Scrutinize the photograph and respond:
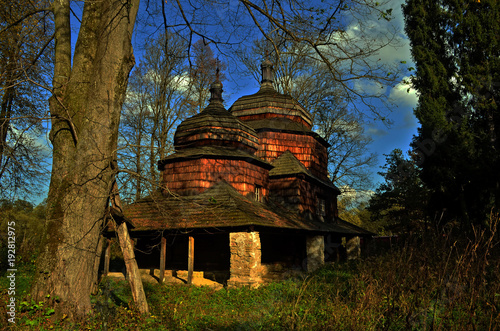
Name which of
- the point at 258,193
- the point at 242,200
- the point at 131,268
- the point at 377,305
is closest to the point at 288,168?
the point at 258,193

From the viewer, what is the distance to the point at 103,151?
5.57 m

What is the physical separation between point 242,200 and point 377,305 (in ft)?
32.7

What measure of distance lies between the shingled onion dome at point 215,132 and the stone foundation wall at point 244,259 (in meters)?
5.71

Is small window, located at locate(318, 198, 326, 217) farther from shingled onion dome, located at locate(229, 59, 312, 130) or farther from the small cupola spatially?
the small cupola

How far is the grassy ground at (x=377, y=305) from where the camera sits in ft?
13.0

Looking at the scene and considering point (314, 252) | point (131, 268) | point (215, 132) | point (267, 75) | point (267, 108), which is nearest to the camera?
point (131, 268)

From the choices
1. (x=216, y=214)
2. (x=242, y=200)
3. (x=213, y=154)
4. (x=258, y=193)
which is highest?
(x=213, y=154)

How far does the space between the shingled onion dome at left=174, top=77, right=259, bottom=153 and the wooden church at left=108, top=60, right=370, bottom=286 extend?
0.15ft

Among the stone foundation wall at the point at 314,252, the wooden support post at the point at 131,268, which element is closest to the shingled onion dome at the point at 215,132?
the stone foundation wall at the point at 314,252

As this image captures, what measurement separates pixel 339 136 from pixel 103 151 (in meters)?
25.5

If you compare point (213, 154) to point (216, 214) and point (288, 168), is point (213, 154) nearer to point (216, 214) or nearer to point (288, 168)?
point (216, 214)

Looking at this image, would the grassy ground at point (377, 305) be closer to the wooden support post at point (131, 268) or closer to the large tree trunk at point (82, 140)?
the wooden support post at point (131, 268)

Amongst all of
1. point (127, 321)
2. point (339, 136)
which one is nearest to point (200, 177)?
point (127, 321)

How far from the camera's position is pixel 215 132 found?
54.6ft
